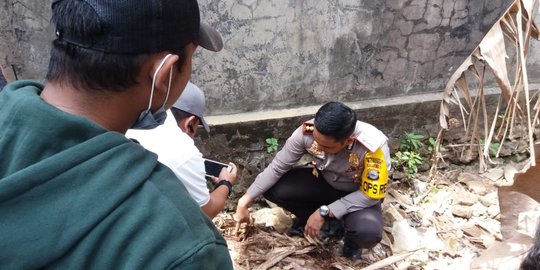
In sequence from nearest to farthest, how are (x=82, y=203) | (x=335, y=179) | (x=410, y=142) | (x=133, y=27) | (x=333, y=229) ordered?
(x=82, y=203) < (x=133, y=27) < (x=335, y=179) < (x=333, y=229) < (x=410, y=142)

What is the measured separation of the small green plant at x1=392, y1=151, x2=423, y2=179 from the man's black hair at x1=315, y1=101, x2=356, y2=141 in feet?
5.17

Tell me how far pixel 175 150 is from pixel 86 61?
99 cm

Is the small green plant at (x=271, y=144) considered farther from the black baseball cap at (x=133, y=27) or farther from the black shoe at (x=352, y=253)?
the black baseball cap at (x=133, y=27)

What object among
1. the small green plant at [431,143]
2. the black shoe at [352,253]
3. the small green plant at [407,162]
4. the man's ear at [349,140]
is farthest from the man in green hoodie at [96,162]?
the small green plant at [431,143]

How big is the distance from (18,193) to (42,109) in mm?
171

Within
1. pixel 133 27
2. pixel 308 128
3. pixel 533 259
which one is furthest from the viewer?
pixel 308 128

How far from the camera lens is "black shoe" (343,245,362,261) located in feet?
11.6

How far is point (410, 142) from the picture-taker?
442 centimetres

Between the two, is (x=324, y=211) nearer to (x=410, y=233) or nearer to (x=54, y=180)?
(x=410, y=233)

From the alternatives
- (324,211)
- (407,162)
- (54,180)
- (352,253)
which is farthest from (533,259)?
(407,162)

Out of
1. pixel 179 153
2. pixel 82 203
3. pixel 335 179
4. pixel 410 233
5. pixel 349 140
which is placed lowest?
pixel 410 233

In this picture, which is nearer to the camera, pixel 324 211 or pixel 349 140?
pixel 349 140

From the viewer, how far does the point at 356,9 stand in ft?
12.4

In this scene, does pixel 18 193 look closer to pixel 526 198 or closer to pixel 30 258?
pixel 30 258
